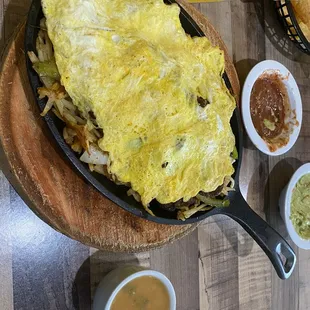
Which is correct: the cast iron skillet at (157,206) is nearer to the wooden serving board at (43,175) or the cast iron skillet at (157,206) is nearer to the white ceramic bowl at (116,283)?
the wooden serving board at (43,175)

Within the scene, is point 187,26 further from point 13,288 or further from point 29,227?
point 13,288

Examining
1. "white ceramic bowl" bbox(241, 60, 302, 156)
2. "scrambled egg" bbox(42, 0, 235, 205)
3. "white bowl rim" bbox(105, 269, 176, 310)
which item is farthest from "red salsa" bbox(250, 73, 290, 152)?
"white bowl rim" bbox(105, 269, 176, 310)

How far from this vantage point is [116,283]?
1604mm

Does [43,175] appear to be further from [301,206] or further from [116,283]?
[301,206]

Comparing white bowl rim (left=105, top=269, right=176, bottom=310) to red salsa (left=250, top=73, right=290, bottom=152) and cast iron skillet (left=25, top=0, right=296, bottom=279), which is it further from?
red salsa (left=250, top=73, right=290, bottom=152)

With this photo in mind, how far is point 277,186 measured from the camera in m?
2.42

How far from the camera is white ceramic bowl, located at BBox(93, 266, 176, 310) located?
157 centimetres

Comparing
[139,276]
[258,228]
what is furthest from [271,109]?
[139,276]

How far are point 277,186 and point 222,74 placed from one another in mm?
968

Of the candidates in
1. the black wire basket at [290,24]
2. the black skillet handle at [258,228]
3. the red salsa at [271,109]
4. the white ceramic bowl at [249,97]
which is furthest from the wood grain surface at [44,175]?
the black wire basket at [290,24]

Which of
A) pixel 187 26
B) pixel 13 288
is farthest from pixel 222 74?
pixel 13 288

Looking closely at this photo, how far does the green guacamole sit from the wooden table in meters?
0.09

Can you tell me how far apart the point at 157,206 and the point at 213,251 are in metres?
0.67

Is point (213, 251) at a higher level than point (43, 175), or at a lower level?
lower
